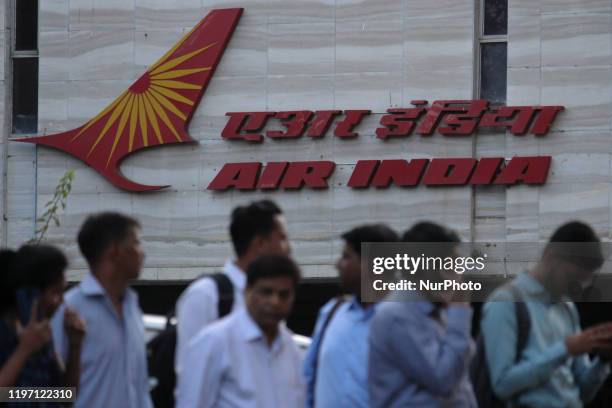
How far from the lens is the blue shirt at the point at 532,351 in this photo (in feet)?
25.0

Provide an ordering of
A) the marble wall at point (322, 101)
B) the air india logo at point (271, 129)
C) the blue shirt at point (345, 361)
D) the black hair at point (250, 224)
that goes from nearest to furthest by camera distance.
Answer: the black hair at point (250, 224) < the blue shirt at point (345, 361) < the marble wall at point (322, 101) < the air india logo at point (271, 129)

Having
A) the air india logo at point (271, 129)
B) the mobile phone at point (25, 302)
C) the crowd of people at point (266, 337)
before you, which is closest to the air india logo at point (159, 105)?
the air india logo at point (271, 129)

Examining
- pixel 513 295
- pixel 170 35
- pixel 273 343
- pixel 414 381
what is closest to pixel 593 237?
pixel 513 295

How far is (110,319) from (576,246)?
2.29 m

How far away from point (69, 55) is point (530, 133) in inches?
272

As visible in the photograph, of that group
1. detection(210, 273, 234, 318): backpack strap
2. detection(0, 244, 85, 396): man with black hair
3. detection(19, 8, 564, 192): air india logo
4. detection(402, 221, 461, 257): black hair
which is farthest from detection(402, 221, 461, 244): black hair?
detection(19, 8, 564, 192): air india logo

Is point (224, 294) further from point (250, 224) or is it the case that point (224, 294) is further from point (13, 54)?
point (13, 54)

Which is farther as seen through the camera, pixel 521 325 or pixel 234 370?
pixel 521 325

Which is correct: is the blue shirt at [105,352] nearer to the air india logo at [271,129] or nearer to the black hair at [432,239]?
the black hair at [432,239]

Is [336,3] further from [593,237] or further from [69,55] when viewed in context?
[593,237]

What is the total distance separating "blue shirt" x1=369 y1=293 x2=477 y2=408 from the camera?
7410mm

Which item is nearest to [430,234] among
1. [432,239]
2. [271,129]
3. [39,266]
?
[432,239]

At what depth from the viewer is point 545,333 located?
7.81 meters

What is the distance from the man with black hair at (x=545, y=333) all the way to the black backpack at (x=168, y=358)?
126cm
